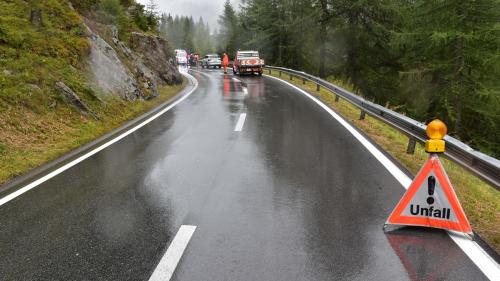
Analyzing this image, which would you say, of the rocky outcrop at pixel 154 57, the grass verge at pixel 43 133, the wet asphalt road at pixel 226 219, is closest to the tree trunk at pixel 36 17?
the grass verge at pixel 43 133

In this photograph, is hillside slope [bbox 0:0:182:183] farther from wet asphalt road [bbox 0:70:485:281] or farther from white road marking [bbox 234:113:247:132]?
white road marking [bbox 234:113:247:132]

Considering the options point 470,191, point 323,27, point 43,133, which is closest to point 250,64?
point 323,27

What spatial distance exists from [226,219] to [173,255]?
38.9 inches

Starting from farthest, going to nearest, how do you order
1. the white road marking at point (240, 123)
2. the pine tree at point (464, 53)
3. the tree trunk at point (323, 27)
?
the tree trunk at point (323, 27)
the pine tree at point (464, 53)
the white road marking at point (240, 123)

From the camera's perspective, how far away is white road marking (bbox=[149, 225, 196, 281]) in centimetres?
364

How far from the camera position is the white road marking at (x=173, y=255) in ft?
11.9

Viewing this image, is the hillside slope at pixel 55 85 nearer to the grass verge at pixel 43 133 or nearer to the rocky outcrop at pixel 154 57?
the grass verge at pixel 43 133

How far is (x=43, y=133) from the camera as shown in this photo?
30.1 ft

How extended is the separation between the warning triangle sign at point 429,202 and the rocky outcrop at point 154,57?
17323 millimetres

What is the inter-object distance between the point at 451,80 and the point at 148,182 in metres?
19.7

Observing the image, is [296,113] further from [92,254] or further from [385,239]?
[92,254]

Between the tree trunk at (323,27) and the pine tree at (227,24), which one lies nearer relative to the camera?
the tree trunk at (323,27)

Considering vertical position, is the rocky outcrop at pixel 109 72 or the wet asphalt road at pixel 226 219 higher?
the rocky outcrop at pixel 109 72

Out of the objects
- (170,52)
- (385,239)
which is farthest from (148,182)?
(170,52)
